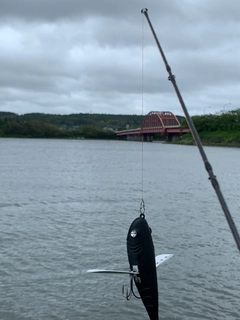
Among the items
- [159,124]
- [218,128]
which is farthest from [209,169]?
[159,124]

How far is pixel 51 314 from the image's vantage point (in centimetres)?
1055

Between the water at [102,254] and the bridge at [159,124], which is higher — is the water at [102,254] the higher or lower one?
the lower one

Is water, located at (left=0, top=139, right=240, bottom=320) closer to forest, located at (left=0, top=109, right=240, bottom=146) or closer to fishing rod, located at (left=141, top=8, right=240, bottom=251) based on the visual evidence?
fishing rod, located at (left=141, top=8, right=240, bottom=251)

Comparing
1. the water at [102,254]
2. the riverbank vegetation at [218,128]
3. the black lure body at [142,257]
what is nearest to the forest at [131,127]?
the riverbank vegetation at [218,128]

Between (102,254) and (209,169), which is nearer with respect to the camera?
(209,169)

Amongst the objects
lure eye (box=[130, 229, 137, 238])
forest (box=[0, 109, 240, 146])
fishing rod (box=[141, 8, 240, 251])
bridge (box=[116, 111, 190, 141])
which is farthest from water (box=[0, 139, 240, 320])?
bridge (box=[116, 111, 190, 141])

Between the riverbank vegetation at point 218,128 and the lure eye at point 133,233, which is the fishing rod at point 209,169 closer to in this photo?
the lure eye at point 133,233

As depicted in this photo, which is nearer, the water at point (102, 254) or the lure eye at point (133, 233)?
the lure eye at point (133, 233)

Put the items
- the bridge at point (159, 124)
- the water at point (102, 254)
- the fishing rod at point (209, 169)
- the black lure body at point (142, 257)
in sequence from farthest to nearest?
the bridge at point (159, 124) → the water at point (102, 254) → the black lure body at point (142, 257) → the fishing rod at point (209, 169)

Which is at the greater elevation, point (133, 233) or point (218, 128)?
point (218, 128)

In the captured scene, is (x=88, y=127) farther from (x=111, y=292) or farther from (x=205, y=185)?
(x=111, y=292)

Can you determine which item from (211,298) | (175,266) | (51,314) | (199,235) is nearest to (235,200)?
(199,235)

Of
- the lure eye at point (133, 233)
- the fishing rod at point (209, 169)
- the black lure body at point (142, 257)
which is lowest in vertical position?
the black lure body at point (142, 257)

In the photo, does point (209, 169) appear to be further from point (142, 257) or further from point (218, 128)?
point (218, 128)
